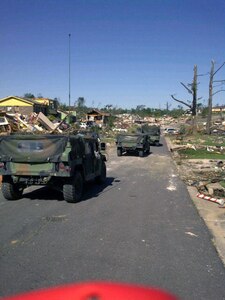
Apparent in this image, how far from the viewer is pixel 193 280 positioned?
5.33 meters

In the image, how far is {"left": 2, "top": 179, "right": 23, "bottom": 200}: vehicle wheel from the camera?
1069cm

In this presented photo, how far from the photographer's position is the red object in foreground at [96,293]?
196 cm

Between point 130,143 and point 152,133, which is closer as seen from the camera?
point 130,143

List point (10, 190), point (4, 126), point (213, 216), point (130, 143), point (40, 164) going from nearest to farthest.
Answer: point (213, 216), point (40, 164), point (10, 190), point (130, 143), point (4, 126)

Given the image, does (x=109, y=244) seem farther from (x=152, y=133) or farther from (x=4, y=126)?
(x=152, y=133)

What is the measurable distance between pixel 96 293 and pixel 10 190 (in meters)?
9.22

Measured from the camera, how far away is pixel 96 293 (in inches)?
77.2

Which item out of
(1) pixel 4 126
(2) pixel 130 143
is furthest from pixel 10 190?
(1) pixel 4 126

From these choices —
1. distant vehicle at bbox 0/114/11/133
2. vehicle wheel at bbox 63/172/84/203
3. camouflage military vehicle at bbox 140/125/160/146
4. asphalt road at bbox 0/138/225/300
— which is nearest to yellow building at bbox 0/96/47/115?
camouflage military vehicle at bbox 140/125/160/146

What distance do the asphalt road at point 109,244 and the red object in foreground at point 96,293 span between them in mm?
2995

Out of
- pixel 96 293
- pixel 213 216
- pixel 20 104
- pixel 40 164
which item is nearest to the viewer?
pixel 96 293

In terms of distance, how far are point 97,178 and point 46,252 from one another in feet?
25.3

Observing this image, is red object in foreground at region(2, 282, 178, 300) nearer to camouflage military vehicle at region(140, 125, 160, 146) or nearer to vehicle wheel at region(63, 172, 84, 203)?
vehicle wheel at region(63, 172, 84, 203)

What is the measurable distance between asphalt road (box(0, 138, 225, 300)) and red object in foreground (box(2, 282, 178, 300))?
2995 millimetres
